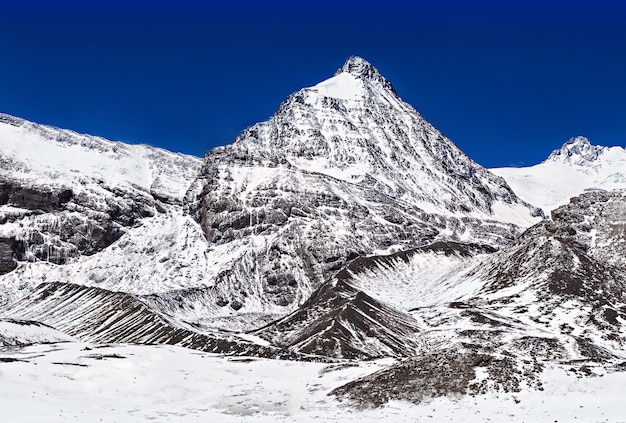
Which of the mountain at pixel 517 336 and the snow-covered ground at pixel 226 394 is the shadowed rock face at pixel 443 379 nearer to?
the mountain at pixel 517 336

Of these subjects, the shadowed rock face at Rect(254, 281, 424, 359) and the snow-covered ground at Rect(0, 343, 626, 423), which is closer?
the snow-covered ground at Rect(0, 343, 626, 423)

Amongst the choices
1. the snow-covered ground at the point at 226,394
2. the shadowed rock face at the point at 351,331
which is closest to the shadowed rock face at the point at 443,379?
the snow-covered ground at the point at 226,394

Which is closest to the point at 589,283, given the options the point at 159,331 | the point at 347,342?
the point at 347,342

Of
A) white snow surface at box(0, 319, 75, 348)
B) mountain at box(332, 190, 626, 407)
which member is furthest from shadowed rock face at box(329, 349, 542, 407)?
white snow surface at box(0, 319, 75, 348)

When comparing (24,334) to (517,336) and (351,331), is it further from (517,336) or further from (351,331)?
(517,336)

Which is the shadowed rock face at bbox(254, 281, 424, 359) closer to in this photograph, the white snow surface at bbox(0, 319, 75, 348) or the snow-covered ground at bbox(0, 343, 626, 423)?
the white snow surface at bbox(0, 319, 75, 348)

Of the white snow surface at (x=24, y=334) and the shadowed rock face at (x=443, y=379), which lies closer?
the shadowed rock face at (x=443, y=379)

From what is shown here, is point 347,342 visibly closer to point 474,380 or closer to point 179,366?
point 179,366

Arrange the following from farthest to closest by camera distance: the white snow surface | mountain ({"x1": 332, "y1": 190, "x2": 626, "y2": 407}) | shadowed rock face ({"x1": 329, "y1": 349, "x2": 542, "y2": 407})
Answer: the white snow surface < mountain ({"x1": 332, "y1": 190, "x2": 626, "y2": 407}) < shadowed rock face ({"x1": 329, "y1": 349, "x2": 542, "y2": 407})
